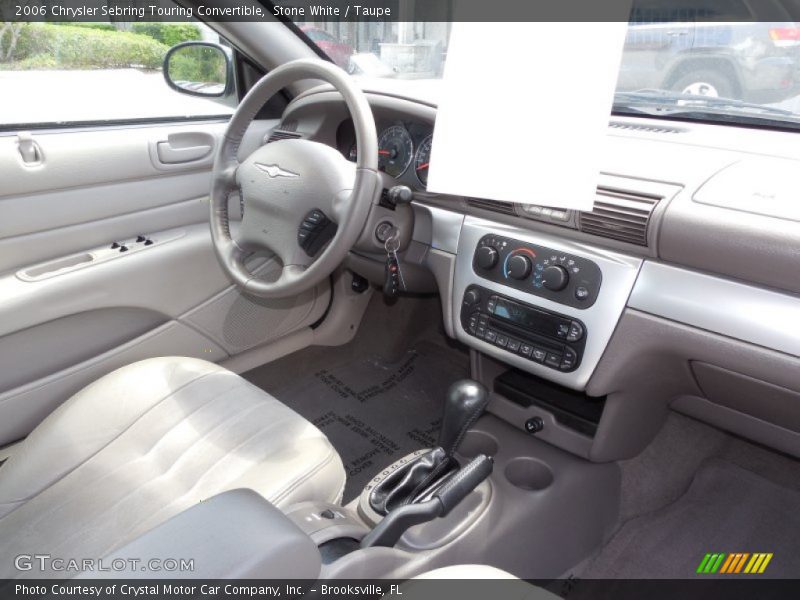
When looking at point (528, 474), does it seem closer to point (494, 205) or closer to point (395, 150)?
point (494, 205)

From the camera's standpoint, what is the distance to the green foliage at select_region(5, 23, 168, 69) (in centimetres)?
172

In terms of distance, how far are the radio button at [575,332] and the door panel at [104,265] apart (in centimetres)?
110

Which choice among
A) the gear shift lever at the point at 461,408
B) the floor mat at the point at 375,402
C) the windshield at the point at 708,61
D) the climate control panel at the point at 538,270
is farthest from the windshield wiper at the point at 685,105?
the floor mat at the point at 375,402

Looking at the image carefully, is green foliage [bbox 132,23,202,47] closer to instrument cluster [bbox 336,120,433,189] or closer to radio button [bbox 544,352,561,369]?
instrument cluster [bbox 336,120,433,189]

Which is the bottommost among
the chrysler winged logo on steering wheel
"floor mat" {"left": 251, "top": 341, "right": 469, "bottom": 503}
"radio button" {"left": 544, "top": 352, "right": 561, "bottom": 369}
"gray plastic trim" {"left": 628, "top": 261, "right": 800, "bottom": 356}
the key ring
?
"floor mat" {"left": 251, "top": 341, "right": 469, "bottom": 503}

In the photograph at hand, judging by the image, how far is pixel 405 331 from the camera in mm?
2459

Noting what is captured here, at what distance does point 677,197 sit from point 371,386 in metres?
1.39

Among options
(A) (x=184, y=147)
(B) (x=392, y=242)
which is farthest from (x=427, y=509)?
(A) (x=184, y=147)

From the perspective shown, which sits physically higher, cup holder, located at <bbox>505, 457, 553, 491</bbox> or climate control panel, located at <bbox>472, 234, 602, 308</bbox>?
climate control panel, located at <bbox>472, 234, 602, 308</bbox>

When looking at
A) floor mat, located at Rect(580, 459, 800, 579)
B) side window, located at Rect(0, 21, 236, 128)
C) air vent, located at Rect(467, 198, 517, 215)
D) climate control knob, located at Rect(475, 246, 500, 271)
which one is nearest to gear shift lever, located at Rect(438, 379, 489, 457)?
climate control knob, located at Rect(475, 246, 500, 271)

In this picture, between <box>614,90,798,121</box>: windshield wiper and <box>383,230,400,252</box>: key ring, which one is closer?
<box>614,90,798,121</box>: windshield wiper

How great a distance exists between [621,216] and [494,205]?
0.32 m

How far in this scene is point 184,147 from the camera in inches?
77.2

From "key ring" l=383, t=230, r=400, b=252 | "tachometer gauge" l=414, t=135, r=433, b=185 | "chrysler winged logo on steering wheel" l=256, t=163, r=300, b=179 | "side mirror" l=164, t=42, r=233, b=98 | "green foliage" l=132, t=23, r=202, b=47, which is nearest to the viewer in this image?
"chrysler winged logo on steering wheel" l=256, t=163, r=300, b=179
